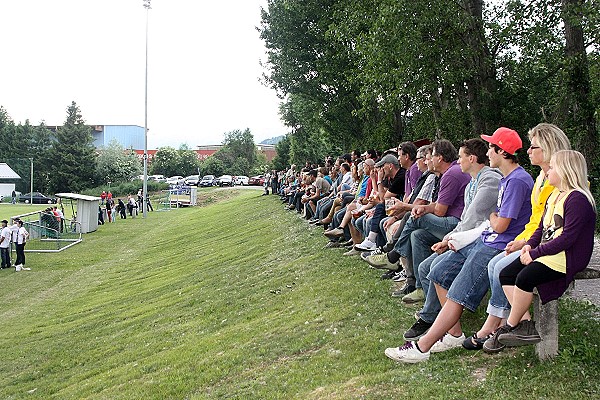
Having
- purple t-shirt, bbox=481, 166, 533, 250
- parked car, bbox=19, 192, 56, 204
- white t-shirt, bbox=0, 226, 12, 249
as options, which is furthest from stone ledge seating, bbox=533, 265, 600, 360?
parked car, bbox=19, 192, 56, 204

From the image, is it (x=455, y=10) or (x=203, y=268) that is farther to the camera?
(x=203, y=268)

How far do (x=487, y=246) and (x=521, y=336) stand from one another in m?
1.03

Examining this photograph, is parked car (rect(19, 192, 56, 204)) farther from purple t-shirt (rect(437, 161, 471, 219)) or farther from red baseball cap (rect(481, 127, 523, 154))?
red baseball cap (rect(481, 127, 523, 154))

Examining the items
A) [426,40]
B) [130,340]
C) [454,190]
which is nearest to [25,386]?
[130,340]

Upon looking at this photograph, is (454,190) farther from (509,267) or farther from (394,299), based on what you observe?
(509,267)

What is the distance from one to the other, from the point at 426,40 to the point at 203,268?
29.2 ft

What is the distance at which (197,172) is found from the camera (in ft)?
385

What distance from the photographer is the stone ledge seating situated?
5734 mm

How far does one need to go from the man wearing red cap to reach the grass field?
0.19 m

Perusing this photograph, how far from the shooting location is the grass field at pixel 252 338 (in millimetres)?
5998

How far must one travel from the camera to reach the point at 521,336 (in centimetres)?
562

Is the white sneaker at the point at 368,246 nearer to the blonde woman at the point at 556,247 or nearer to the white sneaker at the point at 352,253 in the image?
the white sneaker at the point at 352,253

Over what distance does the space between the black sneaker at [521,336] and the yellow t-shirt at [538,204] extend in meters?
0.76

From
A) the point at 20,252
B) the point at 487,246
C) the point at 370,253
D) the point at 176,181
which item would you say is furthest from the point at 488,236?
the point at 176,181
